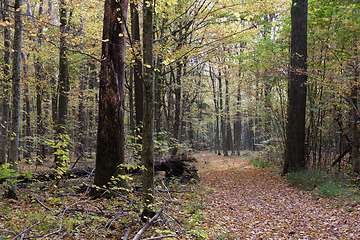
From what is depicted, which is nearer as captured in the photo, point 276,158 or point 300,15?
point 300,15

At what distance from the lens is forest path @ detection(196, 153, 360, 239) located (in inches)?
183

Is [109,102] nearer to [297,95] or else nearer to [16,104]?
[16,104]

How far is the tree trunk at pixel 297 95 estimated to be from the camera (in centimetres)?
921

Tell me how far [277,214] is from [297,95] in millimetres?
5355

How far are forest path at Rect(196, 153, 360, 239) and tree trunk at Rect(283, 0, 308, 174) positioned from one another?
1.30m

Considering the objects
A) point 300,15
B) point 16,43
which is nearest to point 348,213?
point 300,15

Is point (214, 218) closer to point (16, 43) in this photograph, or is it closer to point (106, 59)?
point (106, 59)

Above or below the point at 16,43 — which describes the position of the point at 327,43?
above

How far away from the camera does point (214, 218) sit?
5.41 meters

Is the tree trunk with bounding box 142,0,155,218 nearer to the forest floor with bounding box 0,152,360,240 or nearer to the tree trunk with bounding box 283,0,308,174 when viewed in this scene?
the forest floor with bounding box 0,152,360,240

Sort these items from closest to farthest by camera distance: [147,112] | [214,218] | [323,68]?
[147,112] → [214,218] → [323,68]

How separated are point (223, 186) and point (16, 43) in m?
7.94

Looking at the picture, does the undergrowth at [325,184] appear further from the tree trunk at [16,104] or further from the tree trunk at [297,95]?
the tree trunk at [16,104]

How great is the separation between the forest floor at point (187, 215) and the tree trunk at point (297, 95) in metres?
1.65
